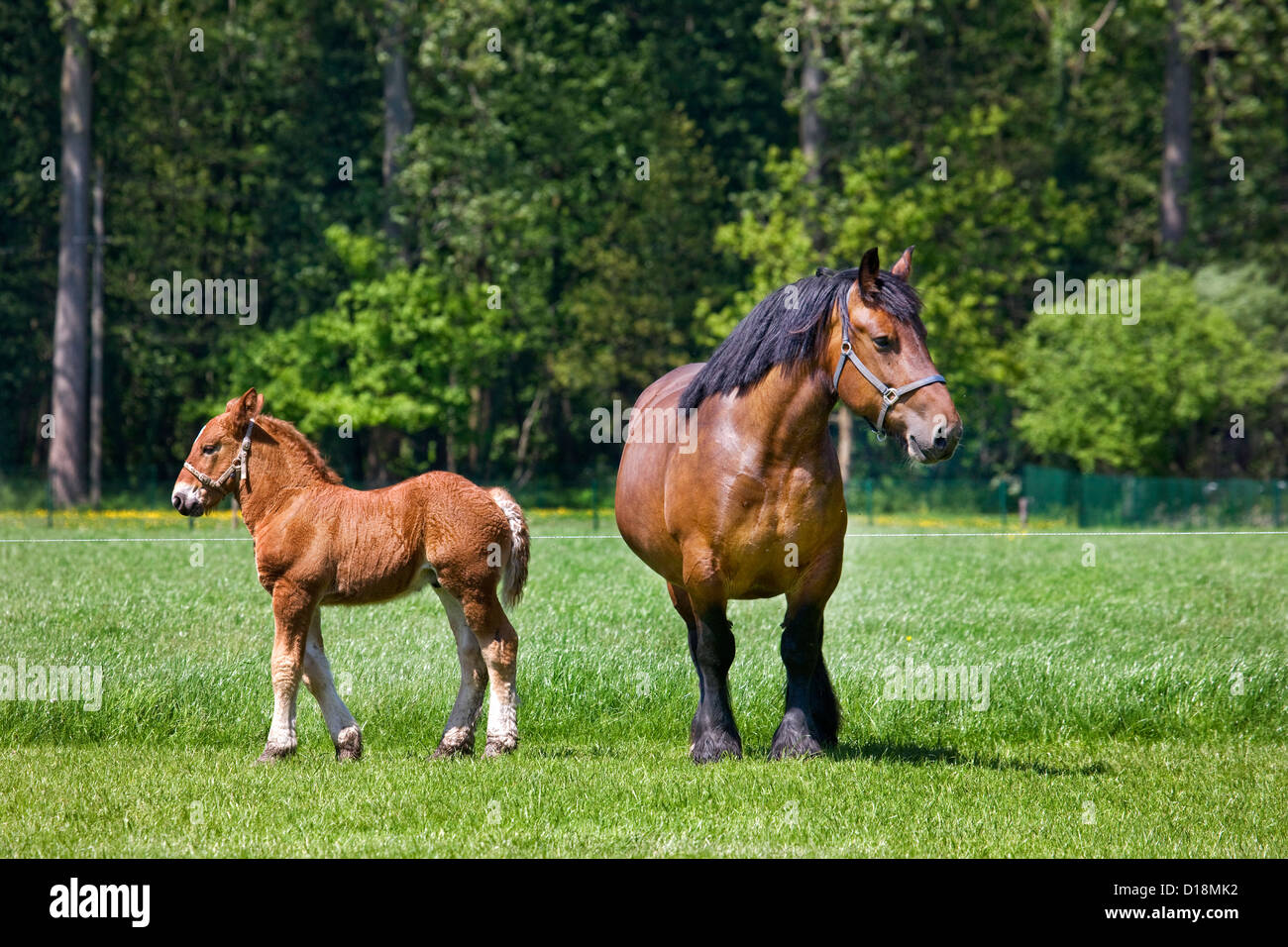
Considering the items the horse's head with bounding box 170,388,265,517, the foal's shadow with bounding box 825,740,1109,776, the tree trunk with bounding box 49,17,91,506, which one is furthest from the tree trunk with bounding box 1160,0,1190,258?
the horse's head with bounding box 170,388,265,517

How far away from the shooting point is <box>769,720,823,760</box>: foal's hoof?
8695mm

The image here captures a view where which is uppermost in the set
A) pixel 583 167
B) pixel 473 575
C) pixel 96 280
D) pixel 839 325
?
pixel 583 167

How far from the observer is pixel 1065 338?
39.5m

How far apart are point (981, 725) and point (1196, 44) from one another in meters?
36.2

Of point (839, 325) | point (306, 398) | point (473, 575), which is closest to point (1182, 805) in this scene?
point (839, 325)

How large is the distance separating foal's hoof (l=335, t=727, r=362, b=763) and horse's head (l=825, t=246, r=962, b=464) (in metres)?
3.56

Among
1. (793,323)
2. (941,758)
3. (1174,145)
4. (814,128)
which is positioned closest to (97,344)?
(814,128)

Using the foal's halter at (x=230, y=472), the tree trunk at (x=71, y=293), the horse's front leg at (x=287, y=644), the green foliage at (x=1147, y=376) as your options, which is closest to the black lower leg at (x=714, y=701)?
the horse's front leg at (x=287, y=644)

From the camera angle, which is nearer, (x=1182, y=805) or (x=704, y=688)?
(x=1182, y=805)

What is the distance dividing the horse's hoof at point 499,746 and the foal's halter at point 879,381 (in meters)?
2.91

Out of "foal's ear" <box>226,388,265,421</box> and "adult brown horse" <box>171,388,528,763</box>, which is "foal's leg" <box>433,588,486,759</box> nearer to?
"adult brown horse" <box>171,388,528,763</box>

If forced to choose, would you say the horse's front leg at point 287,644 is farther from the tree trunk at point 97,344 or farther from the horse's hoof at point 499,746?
the tree trunk at point 97,344

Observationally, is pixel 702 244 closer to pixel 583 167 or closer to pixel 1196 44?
pixel 583 167
